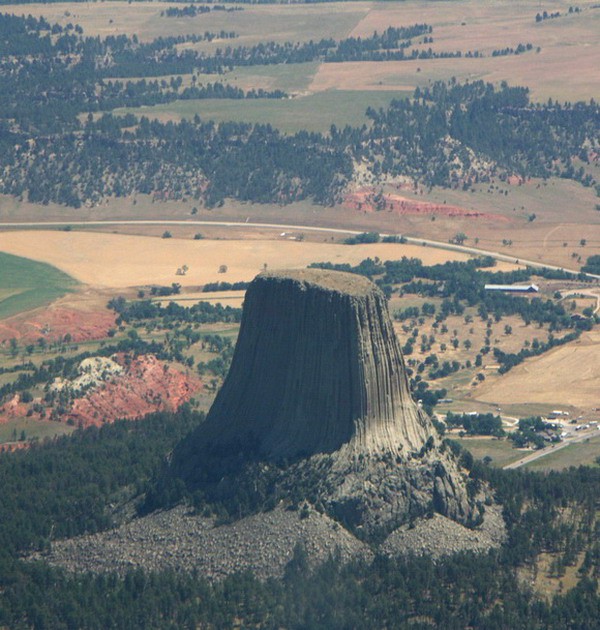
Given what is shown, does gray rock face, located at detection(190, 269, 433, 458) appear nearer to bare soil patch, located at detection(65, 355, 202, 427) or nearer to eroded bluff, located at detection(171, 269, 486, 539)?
eroded bluff, located at detection(171, 269, 486, 539)

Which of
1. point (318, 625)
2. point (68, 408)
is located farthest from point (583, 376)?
point (318, 625)

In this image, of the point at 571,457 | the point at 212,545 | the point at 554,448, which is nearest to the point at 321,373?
the point at 212,545

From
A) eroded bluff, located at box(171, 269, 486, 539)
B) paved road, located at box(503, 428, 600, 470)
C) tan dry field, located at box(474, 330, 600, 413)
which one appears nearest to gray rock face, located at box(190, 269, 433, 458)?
eroded bluff, located at box(171, 269, 486, 539)

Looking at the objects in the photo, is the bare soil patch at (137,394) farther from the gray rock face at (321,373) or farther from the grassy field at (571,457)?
the gray rock face at (321,373)

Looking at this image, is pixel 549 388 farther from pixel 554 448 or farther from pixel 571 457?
pixel 571 457

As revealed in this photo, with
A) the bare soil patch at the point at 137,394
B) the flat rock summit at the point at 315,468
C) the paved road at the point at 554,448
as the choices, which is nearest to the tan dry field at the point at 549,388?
the paved road at the point at 554,448
